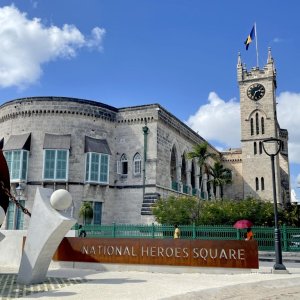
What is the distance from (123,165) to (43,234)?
60.4 feet

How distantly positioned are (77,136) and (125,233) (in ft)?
33.9

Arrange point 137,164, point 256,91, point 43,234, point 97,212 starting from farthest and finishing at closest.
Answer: point 256,91, point 137,164, point 97,212, point 43,234

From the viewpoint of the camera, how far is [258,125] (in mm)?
46219

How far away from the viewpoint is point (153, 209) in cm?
2555

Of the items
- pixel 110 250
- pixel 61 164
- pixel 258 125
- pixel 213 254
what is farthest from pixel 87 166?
pixel 258 125

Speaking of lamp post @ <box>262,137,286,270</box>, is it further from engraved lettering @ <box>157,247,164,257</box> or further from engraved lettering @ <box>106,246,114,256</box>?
engraved lettering @ <box>106,246,114,256</box>

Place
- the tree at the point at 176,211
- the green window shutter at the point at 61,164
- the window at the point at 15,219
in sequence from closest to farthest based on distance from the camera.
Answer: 1. the tree at the point at 176,211
2. the window at the point at 15,219
3. the green window shutter at the point at 61,164

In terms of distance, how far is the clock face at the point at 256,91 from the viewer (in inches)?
1828

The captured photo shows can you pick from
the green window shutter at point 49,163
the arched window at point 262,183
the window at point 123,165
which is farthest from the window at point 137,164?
the arched window at point 262,183

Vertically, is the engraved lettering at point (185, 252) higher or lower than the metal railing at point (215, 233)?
lower

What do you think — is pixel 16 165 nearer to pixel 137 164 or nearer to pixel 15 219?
pixel 15 219

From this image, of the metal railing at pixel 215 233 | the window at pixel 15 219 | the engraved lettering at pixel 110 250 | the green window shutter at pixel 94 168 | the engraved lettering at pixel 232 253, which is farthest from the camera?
the green window shutter at pixel 94 168

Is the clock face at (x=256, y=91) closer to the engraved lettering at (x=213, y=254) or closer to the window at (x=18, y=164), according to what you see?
the window at (x=18, y=164)

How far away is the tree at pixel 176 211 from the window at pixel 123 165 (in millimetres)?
4598
